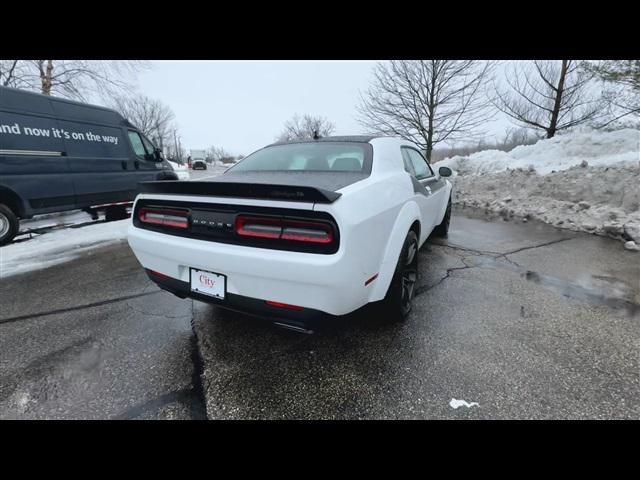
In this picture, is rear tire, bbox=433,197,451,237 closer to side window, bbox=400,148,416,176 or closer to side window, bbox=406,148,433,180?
side window, bbox=406,148,433,180

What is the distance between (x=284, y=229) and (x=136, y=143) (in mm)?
6986

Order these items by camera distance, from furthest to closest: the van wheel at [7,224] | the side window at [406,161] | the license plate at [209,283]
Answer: the van wheel at [7,224] → the side window at [406,161] → the license plate at [209,283]

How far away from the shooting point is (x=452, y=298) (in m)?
2.93

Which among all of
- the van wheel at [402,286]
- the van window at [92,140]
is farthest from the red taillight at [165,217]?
the van window at [92,140]

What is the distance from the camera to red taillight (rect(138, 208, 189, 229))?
1992 millimetres

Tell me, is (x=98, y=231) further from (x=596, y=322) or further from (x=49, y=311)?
(x=596, y=322)

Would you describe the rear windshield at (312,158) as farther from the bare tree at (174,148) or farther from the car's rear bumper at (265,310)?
the bare tree at (174,148)

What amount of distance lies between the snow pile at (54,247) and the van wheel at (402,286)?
462 centimetres

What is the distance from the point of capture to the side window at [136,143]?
22.0 feet

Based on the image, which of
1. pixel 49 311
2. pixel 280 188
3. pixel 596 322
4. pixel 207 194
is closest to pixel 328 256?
pixel 280 188

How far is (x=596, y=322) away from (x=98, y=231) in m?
7.63

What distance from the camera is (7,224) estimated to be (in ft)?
16.0

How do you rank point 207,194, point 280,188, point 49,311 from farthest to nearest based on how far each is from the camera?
1. point 49,311
2. point 207,194
3. point 280,188
